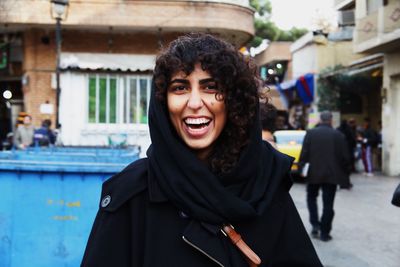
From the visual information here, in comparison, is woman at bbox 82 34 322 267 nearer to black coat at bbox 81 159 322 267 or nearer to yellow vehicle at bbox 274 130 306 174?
black coat at bbox 81 159 322 267

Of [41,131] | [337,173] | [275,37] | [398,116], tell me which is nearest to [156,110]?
[337,173]

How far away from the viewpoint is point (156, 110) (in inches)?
78.0

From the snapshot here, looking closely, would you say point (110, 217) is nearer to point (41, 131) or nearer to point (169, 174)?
point (169, 174)

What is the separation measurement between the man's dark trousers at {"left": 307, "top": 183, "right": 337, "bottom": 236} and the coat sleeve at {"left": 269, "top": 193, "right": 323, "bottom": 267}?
5.99 metres

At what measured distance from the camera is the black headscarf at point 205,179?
1899 mm

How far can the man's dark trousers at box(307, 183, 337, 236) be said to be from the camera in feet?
26.1

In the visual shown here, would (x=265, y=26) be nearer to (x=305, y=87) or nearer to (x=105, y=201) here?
(x=305, y=87)

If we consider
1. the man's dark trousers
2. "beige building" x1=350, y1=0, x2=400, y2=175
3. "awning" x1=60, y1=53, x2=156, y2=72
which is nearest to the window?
"beige building" x1=350, y1=0, x2=400, y2=175

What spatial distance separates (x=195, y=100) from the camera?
1959mm

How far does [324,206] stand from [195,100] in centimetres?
645

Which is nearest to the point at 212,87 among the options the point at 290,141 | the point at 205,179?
the point at 205,179

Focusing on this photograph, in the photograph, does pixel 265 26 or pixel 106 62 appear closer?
pixel 106 62

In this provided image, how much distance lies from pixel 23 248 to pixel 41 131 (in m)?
9.03

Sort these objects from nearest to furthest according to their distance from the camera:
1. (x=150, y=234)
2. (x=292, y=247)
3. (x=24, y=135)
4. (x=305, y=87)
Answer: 1. (x=150, y=234)
2. (x=292, y=247)
3. (x=24, y=135)
4. (x=305, y=87)
